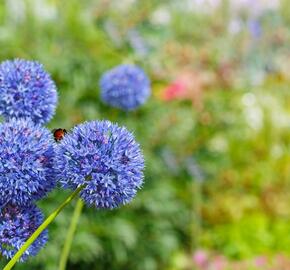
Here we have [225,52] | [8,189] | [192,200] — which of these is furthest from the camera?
[225,52]

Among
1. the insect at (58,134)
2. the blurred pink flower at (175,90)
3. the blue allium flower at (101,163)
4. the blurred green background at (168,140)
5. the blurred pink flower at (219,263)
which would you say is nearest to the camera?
the blue allium flower at (101,163)

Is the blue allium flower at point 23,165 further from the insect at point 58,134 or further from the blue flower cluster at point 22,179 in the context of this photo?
the insect at point 58,134

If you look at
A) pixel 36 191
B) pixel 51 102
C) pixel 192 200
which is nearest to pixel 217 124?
pixel 192 200

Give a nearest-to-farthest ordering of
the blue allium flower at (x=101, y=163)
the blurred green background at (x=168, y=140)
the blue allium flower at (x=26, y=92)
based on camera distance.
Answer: the blue allium flower at (x=101, y=163), the blue allium flower at (x=26, y=92), the blurred green background at (x=168, y=140)

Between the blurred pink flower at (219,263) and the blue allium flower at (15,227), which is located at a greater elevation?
the blurred pink flower at (219,263)

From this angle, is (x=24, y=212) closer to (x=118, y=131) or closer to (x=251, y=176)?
(x=118, y=131)

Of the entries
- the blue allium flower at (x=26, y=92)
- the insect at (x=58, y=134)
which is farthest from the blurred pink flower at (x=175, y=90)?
the insect at (x=58, y=134)
